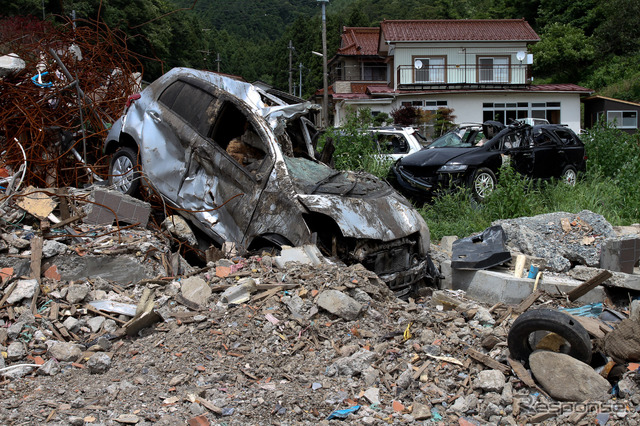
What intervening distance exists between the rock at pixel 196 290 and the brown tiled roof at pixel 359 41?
4073 cm

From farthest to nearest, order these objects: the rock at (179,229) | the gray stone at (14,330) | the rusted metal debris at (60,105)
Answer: the rusted metal debris at (60,105) → the rock at (179,229) → the gray stone at (14,330)

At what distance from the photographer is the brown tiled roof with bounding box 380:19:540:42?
36000 millimetres

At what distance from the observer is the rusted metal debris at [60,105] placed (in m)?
8.49

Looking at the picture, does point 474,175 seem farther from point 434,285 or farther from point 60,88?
point 60,88

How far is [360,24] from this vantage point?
2283 inches

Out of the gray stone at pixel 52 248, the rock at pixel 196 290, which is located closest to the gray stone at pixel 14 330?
the gray stone at pixel 52 248

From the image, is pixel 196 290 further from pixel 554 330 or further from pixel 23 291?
pixel 554 330

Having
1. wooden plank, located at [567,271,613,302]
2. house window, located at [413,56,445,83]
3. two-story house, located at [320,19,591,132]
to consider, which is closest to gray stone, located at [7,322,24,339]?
wooden plank, located at [567,271,613,302]

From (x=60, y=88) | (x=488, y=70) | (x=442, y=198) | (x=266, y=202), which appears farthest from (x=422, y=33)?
(x=266, y=202)

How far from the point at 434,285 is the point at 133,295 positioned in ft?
11.7

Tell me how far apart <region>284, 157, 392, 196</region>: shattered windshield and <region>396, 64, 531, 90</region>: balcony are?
28953mm

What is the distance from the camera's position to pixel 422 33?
36.3 metres

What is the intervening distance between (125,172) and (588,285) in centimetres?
588

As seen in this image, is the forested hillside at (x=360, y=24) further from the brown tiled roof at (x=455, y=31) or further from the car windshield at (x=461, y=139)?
the car windshield at (x=461, y=139)
